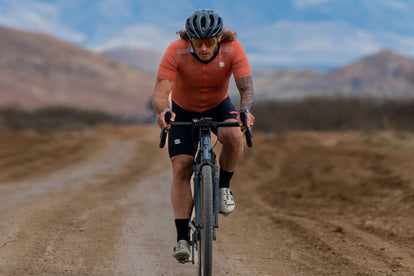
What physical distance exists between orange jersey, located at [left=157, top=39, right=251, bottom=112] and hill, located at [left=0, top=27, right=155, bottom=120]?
88968 mm

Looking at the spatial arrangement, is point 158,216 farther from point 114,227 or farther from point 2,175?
point 2,175

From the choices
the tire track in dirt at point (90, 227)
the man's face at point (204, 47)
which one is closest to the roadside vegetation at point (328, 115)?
the tire track in dirt at point (90, 227)

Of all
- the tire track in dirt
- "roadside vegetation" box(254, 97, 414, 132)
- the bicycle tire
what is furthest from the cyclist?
"roadside vegetation" box(254, 97, 414, 132)

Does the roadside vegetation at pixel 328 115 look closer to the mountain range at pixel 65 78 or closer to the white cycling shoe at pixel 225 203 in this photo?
the white cycling shoe at pixel 225 203

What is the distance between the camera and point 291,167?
13.4m

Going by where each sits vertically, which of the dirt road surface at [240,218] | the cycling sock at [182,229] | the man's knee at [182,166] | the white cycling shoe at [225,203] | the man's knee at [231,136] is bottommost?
the dirt road surface at [240,218]

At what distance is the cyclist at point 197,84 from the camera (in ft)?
13.6

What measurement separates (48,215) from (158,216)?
1.54 m

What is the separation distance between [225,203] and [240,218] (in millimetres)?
3201

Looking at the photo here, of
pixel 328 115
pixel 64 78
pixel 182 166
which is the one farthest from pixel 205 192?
pixel 64 78

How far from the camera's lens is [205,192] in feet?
12.4

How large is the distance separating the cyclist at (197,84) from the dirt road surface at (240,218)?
2.39 ft

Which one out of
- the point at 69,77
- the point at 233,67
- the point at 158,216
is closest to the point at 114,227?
the point at 158,216

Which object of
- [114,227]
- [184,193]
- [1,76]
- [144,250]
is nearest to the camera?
[184,193]
